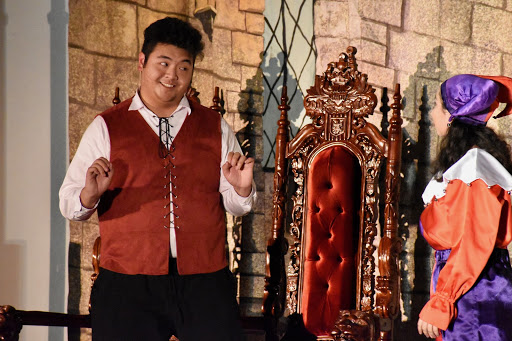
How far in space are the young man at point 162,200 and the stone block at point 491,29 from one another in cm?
204

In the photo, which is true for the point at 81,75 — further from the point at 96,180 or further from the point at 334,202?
the point at 334,202

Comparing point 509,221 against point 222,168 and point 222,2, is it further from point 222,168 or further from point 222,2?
point 222,2

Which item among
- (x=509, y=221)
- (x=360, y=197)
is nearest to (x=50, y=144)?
(x=360, y=197)

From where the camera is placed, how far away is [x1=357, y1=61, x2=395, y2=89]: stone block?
3922mm

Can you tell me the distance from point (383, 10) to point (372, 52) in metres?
0.26

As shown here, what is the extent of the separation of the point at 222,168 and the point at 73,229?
138 centimetres

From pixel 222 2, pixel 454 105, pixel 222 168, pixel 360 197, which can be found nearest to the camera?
pixel 222 168

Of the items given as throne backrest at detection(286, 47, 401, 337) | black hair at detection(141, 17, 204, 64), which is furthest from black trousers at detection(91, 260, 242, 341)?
throne backrest at detection(286, 47, 401, 337)

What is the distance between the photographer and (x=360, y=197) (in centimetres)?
359

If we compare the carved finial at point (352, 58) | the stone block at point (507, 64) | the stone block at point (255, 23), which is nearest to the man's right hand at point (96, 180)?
the carved finial at point (352, 58)

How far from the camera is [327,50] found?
401cm

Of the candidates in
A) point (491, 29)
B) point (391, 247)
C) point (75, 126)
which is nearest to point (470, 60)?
point (491, 29)

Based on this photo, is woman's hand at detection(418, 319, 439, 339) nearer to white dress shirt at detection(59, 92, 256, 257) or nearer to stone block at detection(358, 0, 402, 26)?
white dress shirt at detection(59, 92, 256, 257)

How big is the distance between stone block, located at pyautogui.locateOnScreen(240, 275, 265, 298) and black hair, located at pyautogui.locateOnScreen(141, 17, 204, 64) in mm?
1615
